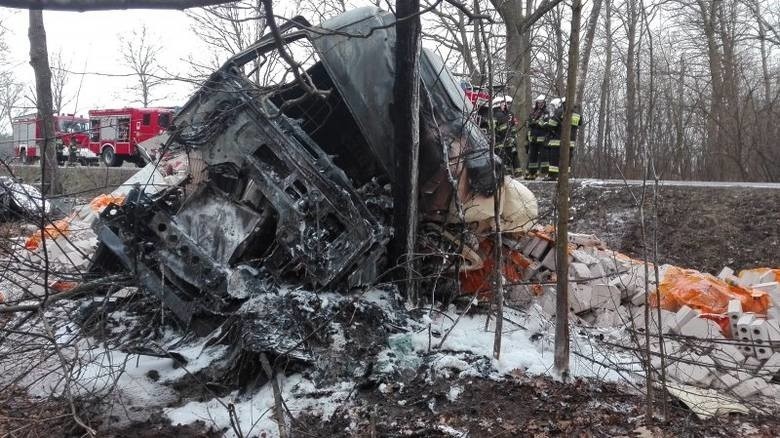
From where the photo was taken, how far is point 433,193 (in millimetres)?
4605

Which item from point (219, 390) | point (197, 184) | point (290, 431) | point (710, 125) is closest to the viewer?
point (290, 431)

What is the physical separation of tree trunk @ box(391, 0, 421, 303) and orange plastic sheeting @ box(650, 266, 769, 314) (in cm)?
218

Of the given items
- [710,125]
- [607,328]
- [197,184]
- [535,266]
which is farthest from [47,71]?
[710,125]

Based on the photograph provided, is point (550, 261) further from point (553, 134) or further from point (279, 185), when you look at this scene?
point (553, 134)

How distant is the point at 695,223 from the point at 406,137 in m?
5.64

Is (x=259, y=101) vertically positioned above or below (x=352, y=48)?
below

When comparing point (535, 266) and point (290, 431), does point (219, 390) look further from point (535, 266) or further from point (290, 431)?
point (535, 266)

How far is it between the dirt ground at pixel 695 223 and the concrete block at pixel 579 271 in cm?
156

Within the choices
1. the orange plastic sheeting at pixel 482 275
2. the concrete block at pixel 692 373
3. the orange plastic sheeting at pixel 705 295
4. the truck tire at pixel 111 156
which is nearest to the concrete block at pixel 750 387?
the concrete block at pixel 692 373

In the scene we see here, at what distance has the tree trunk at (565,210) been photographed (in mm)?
3348

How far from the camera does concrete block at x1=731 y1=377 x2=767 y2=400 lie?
376cm

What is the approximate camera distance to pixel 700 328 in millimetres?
4402

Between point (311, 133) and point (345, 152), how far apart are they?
32cm

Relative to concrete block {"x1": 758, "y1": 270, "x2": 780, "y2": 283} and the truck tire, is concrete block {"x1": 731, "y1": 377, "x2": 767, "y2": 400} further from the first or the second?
the truck tire
